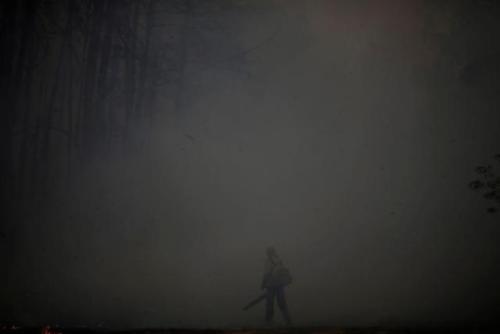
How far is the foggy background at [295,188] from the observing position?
9.33 ft

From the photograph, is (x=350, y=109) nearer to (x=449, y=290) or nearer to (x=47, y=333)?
(x=449, y=290)

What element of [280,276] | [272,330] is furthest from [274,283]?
[272,330]

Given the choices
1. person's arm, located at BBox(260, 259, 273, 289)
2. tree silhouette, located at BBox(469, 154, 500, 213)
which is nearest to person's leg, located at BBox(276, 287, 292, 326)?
person's arm, located at BBox(260, 259, 273, 289)

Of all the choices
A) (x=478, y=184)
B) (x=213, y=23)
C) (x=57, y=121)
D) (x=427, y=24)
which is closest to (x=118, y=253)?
(x=57, y=121)

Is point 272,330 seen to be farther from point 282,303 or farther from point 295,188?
point 295,188

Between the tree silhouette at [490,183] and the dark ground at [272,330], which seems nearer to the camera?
the dark ground at [272,330]

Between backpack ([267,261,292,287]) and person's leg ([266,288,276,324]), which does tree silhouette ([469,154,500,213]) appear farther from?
person's leg ([266,288,276,324])

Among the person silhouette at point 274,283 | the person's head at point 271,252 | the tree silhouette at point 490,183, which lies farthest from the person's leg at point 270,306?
the tree silhouette at point 490,183

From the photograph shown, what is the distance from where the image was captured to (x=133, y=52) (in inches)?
116

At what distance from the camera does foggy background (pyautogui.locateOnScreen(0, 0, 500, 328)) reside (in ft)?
9.33

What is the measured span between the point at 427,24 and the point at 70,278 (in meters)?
3.61

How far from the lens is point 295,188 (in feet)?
9.62

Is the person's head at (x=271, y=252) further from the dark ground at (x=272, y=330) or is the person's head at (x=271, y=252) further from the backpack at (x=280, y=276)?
the dark ground at (x=272, y=330)

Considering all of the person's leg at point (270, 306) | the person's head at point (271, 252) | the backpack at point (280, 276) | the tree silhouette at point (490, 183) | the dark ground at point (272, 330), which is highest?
the tree silhouette at point (490, 183)
